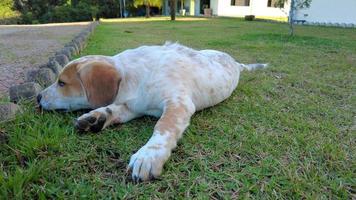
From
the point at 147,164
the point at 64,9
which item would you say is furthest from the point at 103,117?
the point at 64,9

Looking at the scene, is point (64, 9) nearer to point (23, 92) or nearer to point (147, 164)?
point (23, 92)

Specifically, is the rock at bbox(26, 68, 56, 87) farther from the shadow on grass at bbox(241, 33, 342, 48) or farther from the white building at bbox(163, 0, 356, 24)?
the white building at bbox(163, 0, 356, 24)

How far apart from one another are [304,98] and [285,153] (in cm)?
143

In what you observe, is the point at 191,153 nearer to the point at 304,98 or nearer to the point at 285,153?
the point at 285,153

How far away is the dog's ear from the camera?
243cm

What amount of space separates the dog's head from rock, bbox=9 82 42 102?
0.86 feet

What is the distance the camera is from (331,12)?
2000cm

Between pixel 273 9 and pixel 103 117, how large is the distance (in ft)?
96.2

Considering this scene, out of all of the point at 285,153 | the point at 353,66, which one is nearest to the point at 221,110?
the point at 285,153

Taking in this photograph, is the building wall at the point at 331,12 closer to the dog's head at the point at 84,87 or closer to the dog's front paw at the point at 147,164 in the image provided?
the dog's head at the point at 84,87

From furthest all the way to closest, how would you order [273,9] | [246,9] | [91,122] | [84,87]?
[246,9] → [273,9] → [84,87] → [91,122]

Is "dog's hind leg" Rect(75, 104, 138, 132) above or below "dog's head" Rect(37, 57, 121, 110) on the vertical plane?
below

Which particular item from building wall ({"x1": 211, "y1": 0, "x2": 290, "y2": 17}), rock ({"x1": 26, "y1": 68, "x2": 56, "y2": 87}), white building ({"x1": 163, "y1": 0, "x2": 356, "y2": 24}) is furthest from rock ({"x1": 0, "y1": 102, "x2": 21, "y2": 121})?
building wall ({"x1": 211, "y1": 0, "x2": 290, "y2": 17})

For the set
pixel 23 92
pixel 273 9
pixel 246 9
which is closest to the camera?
pixel 23 92
